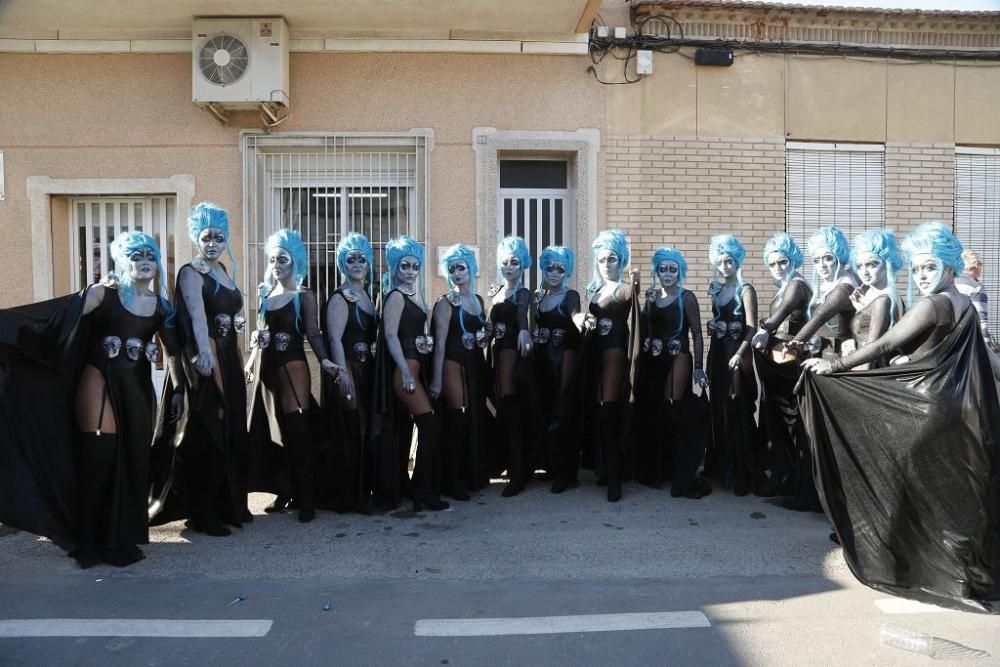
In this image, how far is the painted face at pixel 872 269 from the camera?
4.91m

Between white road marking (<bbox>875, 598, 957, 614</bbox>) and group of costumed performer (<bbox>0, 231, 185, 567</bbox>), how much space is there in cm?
409

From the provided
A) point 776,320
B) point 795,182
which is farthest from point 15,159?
point 795,182

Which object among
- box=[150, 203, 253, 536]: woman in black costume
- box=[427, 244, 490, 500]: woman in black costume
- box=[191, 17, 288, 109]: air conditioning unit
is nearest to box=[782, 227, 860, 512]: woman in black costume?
box=[427, 244, 490, 500]: woman in black costume

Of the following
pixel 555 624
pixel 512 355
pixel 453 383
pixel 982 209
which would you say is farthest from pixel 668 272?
pixel 982 209

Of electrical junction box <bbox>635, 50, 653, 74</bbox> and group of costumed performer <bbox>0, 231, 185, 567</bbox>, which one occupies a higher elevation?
electrical junction box <bbox>635, 50, 653, 74</bbox>

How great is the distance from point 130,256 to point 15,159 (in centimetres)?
490

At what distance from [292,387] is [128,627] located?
6.55 feet

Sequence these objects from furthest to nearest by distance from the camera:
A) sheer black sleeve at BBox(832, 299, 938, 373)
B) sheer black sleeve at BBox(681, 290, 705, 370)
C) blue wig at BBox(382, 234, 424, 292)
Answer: sheer black sleeve at BBox(681, 290, 705, 370)
blue wig at BBox(382, 234, 424, 292)
sheer black sleeve at BBox(832, 299, 938, 373)

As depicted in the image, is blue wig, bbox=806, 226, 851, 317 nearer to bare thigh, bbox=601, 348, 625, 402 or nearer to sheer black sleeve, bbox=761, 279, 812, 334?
sheer black sleeve, bbox=761, 279, 812, 334

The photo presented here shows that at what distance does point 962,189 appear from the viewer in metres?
9.16

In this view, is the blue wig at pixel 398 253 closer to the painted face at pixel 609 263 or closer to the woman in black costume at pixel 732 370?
the painted face at pixel 609 263

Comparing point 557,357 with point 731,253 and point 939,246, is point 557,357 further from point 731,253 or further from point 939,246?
point 939,246

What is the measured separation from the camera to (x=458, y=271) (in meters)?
5.89

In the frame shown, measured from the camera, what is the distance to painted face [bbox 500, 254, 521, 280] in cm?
607
